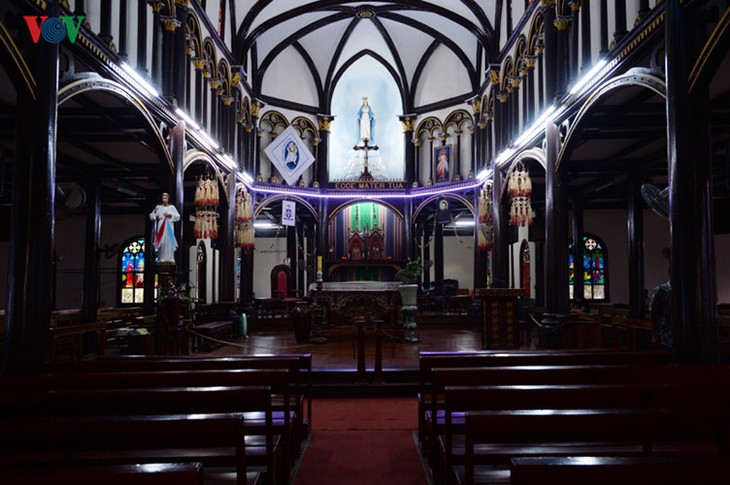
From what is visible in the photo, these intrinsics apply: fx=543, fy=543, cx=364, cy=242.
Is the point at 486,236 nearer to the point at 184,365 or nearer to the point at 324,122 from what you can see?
the point at 324,122

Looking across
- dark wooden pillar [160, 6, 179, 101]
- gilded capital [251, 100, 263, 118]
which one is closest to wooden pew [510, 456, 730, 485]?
dark wooden pillar [160, 6, 179, 101]

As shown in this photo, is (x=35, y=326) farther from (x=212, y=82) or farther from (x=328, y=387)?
(x=212, y=82)

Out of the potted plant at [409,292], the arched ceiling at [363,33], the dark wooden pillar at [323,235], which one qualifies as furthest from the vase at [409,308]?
the arched ceiling at [363,33]

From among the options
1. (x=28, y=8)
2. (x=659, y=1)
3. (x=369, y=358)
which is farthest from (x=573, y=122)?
(x=28, y=8)

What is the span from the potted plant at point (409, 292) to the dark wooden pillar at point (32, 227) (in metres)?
7.00

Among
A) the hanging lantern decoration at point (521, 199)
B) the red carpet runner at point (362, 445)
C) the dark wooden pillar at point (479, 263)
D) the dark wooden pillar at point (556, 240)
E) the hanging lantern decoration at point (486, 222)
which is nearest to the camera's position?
the red carpet runner at point (362, 445)

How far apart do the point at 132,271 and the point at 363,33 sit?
12.2 metres

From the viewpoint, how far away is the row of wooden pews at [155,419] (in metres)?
2.32

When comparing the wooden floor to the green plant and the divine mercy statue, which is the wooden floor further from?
the divine mercy statue

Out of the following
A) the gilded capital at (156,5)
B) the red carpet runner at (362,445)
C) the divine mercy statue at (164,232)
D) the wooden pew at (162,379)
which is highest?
the gilded capital at (156,5)

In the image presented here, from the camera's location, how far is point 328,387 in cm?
778

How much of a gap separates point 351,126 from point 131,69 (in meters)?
13.7

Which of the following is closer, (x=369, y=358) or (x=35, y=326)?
(x=35, y=326)

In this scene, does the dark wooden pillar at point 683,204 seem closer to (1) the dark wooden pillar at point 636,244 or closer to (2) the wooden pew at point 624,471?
(2) the wooden pew at point 624,471
